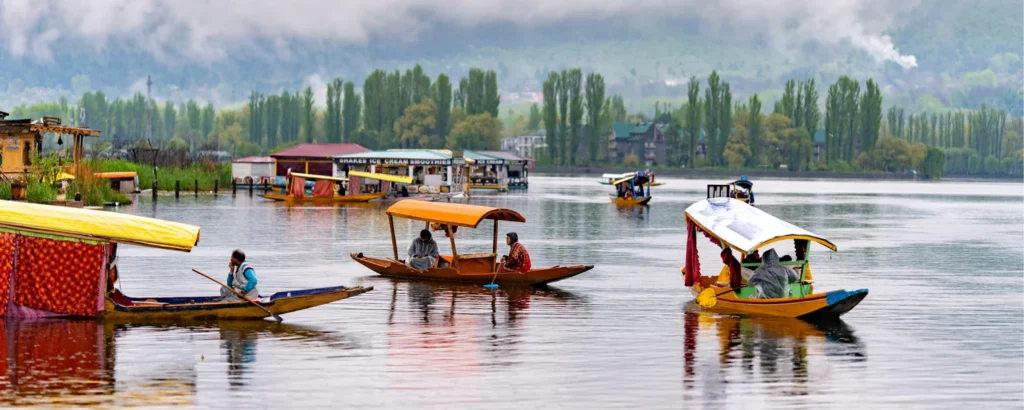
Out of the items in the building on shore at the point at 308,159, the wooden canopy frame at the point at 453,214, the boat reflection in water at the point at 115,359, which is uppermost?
the building on shore at the point at 308,159

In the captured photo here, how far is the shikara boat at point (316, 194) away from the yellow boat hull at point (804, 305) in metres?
61.7

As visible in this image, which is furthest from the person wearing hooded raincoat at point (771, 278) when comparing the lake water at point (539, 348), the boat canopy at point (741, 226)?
the lake water at point (539, 348)

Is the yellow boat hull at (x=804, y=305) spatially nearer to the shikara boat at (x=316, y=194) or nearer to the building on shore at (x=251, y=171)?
the shikara boat at (x=316, y=194)

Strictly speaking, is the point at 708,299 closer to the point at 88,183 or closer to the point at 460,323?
the point at 460,323

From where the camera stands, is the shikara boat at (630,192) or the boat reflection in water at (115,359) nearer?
the boat reflection in water at (115,359)

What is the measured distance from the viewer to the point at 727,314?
26.8 meters

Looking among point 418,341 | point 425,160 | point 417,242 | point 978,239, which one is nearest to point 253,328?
point 418,341

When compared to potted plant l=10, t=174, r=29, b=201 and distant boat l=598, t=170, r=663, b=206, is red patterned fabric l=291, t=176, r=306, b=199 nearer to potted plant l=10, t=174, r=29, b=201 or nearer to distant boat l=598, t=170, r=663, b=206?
distant boat l=598, t=170, r=663, b=206

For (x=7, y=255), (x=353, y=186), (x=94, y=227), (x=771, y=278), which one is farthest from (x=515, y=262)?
(x=353, y=186)

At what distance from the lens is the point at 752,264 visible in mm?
27172

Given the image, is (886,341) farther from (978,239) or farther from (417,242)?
(978,239)

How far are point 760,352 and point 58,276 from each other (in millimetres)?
12625

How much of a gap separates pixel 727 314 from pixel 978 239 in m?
35.4

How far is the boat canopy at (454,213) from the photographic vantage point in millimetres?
30812
